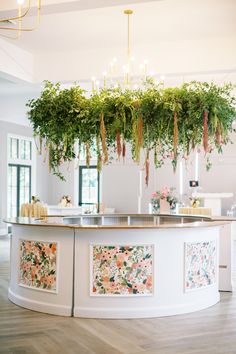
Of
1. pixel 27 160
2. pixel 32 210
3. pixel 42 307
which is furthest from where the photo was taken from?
pixel 27 160

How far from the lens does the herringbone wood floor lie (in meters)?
4.37

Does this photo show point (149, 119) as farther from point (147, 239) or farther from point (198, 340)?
point (198, 340)

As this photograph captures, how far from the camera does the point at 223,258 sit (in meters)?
7.06

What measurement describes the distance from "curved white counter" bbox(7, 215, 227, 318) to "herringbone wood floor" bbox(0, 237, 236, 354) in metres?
0.17

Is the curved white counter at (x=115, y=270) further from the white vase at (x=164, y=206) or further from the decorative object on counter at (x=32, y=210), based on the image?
the decorative object on counter at (x=32, y=210)

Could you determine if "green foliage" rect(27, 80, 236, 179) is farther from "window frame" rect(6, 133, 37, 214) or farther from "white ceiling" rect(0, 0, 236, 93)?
"window frame" rect(6, 133, 37, 214)

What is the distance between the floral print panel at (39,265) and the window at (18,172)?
28.0 ft

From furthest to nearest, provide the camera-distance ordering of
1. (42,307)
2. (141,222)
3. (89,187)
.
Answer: (89,187), (141,222), (42,307)

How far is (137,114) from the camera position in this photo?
5715mm

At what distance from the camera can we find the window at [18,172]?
47.5 feet

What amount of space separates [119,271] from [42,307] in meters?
0.98

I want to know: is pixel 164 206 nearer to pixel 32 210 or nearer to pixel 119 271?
pixel 32 210

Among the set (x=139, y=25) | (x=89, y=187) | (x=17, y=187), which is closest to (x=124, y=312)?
(x=139, y=25)

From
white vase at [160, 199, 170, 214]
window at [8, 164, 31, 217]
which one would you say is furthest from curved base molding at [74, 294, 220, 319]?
window at [8, 164, 31, 217]
